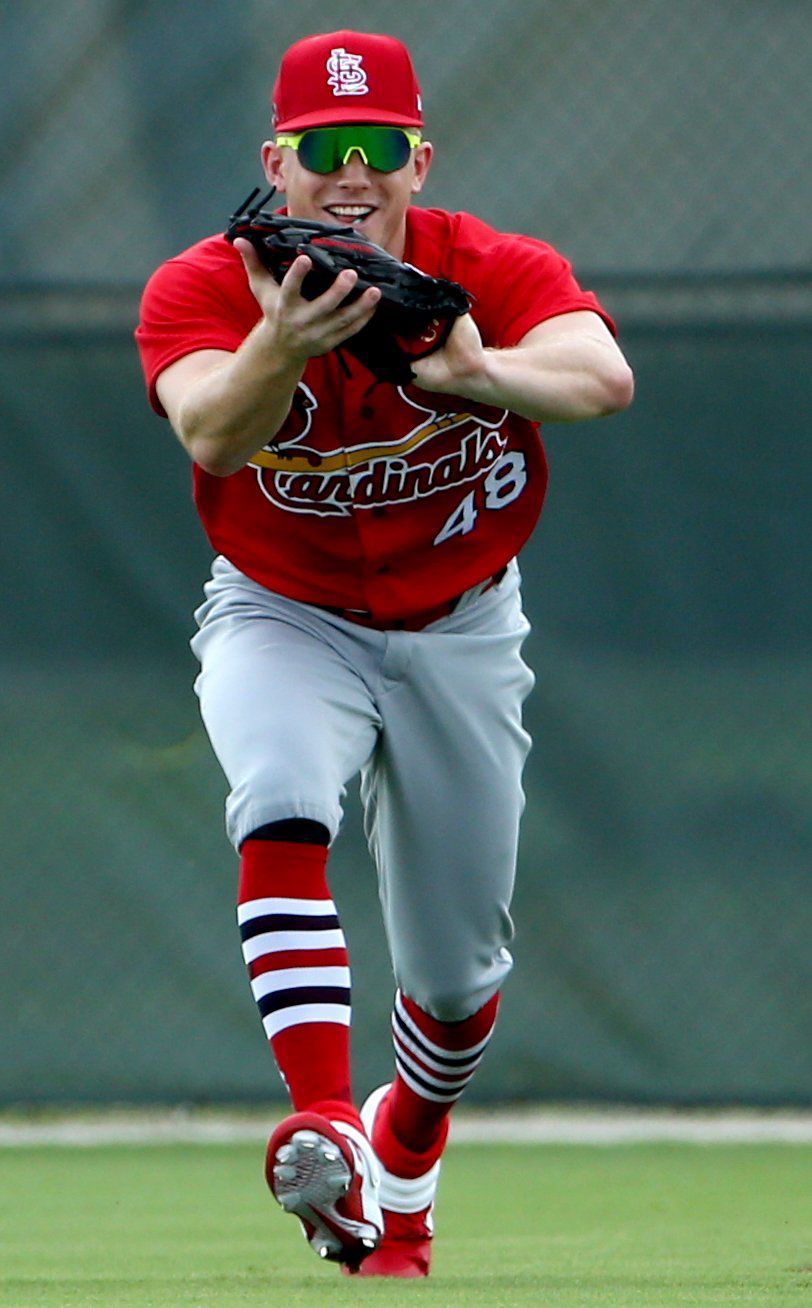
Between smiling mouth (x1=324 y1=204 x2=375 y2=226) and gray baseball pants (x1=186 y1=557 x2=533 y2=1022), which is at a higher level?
smiling mouth (x1=324 y1=204 x2=375 y2=226)

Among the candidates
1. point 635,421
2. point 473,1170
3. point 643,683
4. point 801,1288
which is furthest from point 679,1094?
point 801,1288

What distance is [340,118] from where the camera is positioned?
3.37m

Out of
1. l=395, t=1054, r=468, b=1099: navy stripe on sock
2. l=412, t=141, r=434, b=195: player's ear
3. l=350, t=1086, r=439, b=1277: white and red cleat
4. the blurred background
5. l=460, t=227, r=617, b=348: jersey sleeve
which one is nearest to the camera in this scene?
l=460, t=227, r=617, b=348: jersey sleeve

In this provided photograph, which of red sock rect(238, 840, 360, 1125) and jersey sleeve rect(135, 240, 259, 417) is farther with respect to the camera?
jersey sleeve rect(135, 240, 259, 417)

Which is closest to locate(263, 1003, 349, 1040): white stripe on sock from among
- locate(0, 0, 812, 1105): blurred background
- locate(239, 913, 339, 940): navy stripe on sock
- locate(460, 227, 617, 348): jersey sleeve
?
locate(239, 913, 339, 940): navy stripe on sock

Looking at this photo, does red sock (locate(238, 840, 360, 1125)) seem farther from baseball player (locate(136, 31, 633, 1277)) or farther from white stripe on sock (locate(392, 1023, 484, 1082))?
white stripe on sock (locate(392, 1023, 484, 1082))

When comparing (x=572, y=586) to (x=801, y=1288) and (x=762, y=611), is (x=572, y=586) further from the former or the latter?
(x=801, y=1288)

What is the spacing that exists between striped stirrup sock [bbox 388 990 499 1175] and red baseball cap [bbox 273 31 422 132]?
1.53 metres

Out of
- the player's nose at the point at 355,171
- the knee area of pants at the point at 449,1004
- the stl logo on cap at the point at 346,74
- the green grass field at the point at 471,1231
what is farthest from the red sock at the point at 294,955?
the stl logo on cap at the point at 346,74

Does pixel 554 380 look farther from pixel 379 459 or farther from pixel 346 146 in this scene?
pixel 346 146

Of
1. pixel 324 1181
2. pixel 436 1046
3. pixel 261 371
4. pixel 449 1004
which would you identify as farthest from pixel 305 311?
pixel 436 1046

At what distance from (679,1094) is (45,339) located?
8.40ft

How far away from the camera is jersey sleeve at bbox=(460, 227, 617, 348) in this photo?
11.4ft

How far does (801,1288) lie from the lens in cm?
313
